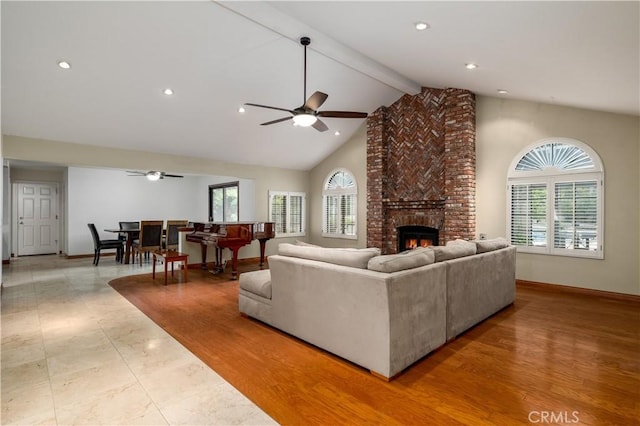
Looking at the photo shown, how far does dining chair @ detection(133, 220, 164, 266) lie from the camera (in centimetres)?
728

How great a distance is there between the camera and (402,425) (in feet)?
6.48

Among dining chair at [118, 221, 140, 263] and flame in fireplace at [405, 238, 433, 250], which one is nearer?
flame in fireplace at [405, 238, 433, 250]

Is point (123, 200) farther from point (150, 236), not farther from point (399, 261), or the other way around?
point (399, 261)

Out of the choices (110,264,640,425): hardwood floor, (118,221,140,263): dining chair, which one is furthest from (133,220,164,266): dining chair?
(110,264,640,425): hardwood floor

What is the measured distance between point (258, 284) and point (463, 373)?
2.15 meters

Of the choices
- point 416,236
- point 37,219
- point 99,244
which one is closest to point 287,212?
point 416,236

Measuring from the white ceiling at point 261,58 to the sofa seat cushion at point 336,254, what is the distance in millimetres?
2368

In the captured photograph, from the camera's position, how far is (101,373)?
103 inches

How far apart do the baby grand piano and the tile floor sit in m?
1.86

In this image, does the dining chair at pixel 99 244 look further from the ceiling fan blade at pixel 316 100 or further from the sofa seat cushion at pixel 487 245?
the sofa seat cushion at pixel 487 245

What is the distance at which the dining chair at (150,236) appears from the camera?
7281 mm

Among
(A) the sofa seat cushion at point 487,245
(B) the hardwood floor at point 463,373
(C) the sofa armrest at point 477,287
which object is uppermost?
(A) the sofa seat cushion at point 487,245

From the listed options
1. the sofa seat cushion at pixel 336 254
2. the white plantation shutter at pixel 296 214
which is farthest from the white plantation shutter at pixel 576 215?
the white plantation shutter at pixel 296 214

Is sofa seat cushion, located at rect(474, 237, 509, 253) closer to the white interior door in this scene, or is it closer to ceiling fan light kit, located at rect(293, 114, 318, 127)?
ceiling fan light kit, located at rect(293, 114, 318, 127)
